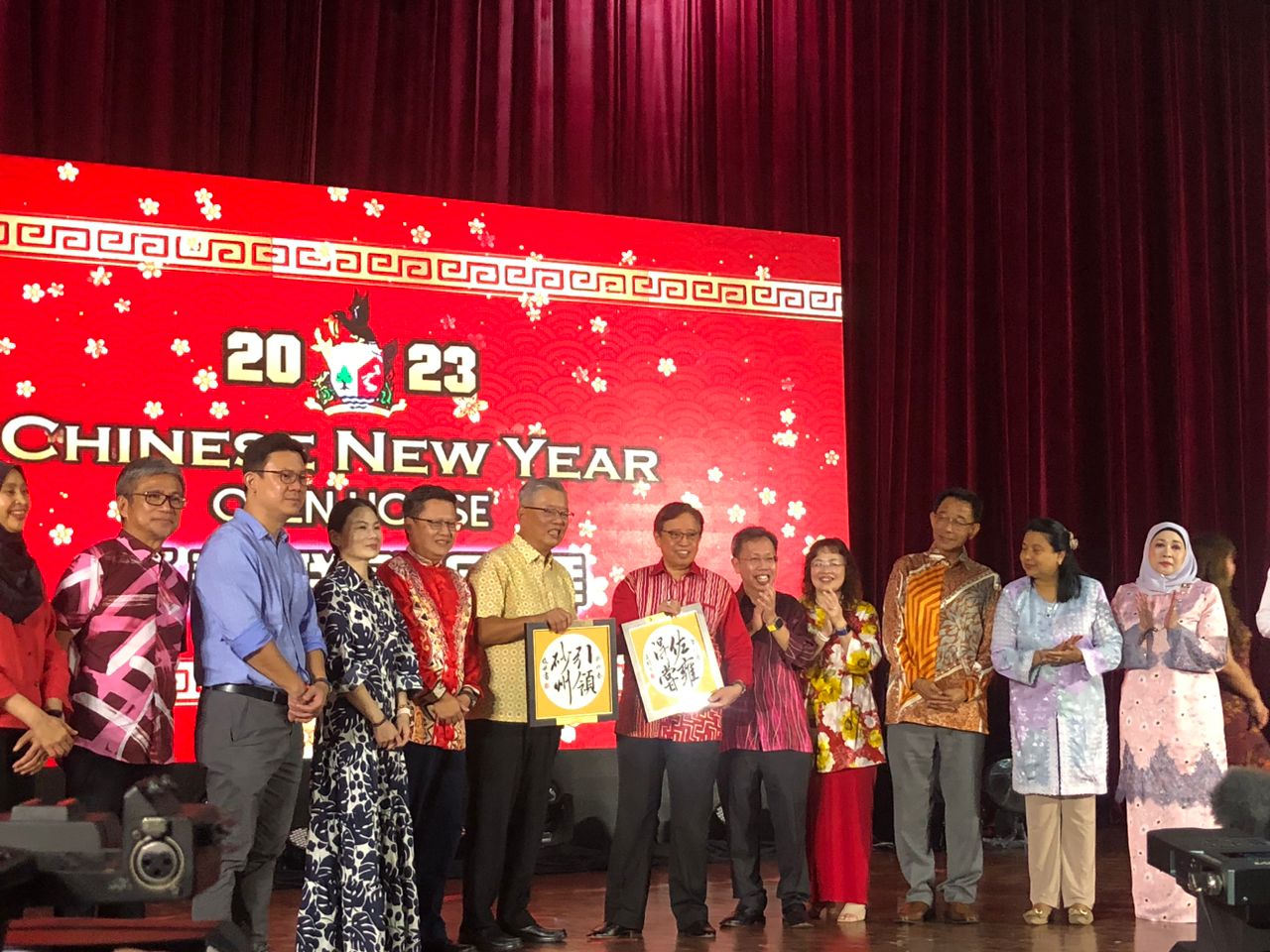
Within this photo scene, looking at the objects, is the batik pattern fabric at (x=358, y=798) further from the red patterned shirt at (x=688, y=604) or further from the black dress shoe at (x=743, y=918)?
the black dress shoe at (x=743, y=918)

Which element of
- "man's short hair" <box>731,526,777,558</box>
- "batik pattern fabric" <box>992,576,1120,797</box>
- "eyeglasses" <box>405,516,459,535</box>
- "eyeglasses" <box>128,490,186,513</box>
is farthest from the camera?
"man's short hair" <box>731,526,777,558</box>

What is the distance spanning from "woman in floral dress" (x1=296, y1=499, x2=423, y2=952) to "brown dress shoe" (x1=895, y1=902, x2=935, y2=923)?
5.67 feet

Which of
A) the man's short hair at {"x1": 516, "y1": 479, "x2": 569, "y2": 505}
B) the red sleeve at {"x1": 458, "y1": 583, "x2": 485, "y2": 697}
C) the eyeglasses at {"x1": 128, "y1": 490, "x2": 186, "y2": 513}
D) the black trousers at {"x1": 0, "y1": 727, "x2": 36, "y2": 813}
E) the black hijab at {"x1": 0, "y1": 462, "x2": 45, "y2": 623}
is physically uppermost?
the man's short hair at {"x1": 516, "y1": 479, "x2": 569, "y2": 505}

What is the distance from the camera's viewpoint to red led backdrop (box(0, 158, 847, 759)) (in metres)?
5.32

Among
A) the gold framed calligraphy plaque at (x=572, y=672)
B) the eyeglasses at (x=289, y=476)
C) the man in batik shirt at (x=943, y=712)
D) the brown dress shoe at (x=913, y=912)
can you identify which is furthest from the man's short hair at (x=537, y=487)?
the brown dress shoe at (x=913, y=912)

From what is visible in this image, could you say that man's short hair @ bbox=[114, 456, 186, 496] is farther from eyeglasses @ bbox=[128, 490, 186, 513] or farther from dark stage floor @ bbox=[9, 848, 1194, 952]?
dark stage floor @ bbox=[9, 848, 1194, 952]

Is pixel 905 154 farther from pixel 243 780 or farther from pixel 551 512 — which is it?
pixel 243 780

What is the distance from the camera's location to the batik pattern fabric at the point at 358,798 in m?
3.73

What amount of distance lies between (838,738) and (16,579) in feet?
8.51

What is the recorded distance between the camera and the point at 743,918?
4812 millimetres

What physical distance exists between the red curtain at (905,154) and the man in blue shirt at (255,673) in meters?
2.85

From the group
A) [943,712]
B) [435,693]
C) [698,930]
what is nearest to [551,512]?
[435,693]

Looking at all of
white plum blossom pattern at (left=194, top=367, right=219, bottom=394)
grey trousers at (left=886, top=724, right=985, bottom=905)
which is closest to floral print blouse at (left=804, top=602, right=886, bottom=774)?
grey trousers at (left=886, top=724, right=985, bottom=905)

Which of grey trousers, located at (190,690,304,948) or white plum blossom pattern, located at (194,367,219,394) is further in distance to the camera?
white plum blossom pattern, located at (194,367,219,394)
